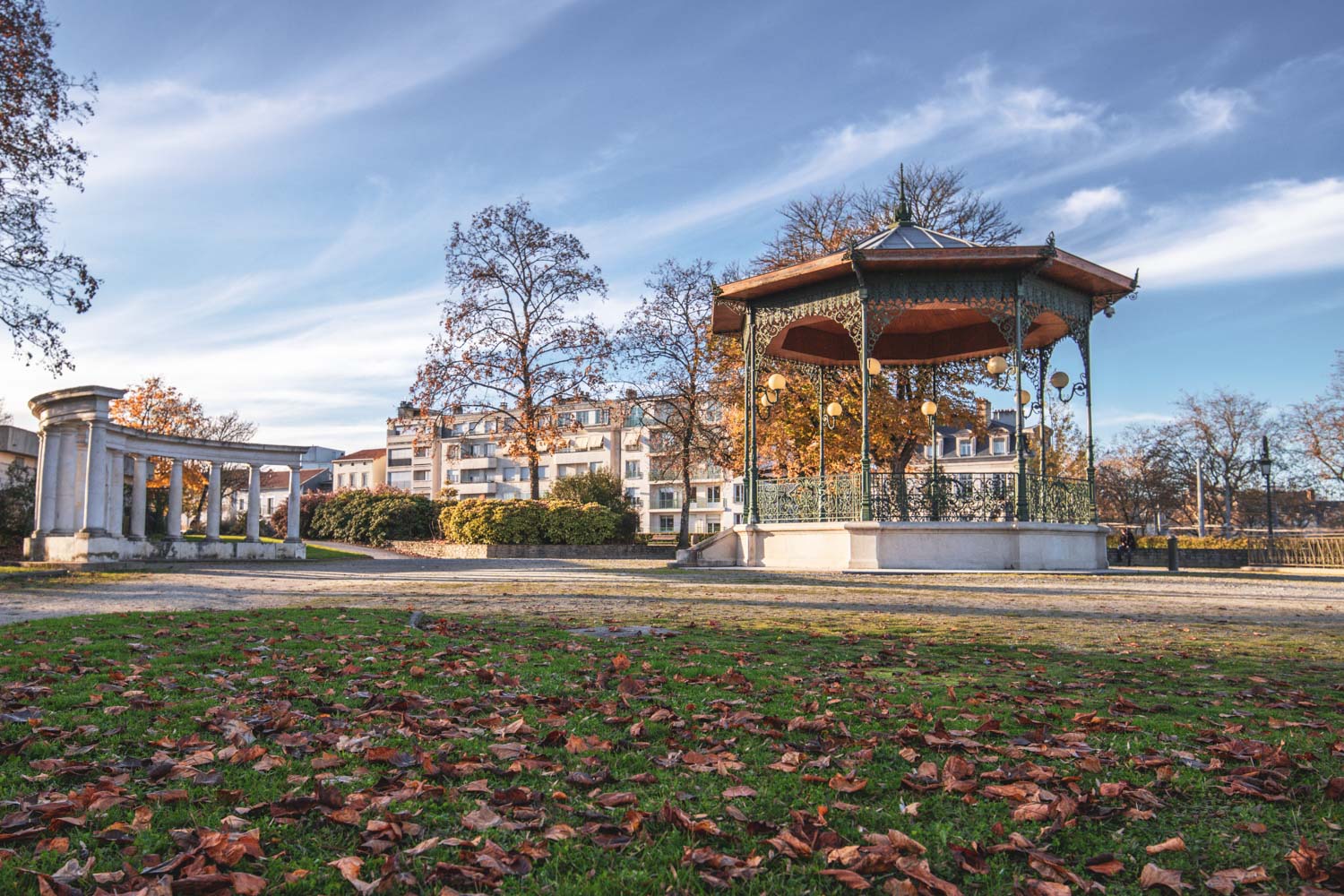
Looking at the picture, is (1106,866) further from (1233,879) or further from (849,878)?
(849,878)

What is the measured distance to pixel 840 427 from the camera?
25.7m

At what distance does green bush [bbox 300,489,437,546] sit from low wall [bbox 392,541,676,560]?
17.9 feet

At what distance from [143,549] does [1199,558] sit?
37.7 meters

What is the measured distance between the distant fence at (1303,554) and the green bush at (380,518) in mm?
34196

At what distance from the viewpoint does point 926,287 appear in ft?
59.7

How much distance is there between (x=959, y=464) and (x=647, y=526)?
29.4 meters

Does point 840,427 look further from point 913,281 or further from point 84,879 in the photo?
point 84,879

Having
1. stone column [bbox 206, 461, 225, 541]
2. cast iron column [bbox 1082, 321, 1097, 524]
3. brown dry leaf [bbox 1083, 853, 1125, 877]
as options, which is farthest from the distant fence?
stone column [bbox 206, 461, 225, 541]

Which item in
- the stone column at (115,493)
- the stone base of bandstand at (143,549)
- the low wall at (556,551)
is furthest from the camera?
the low wall at (556,551)

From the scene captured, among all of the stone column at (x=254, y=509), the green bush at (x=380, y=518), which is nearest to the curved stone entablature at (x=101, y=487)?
the stone column at (x=254, y=509)

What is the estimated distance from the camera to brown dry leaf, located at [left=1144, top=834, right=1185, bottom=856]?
2580 millimetres

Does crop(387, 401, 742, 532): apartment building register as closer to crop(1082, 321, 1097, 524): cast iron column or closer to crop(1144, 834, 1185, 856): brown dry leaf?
crop(1082, 321, 1097, 524): cast iron column

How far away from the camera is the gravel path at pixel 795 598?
29.8ft

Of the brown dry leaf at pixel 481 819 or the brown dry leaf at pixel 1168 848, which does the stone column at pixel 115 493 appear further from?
the brown dry leaf at pixel 1168 848
